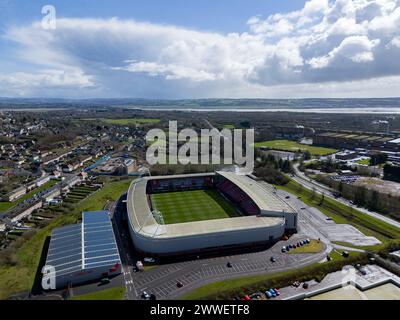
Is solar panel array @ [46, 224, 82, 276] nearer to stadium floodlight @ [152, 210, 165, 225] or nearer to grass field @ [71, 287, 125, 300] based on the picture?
grass field @ [71, 287, 125, 300]

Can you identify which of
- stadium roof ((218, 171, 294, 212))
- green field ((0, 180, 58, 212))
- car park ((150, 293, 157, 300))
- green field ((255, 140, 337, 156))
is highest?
green field ((255, 140, 337, 156))

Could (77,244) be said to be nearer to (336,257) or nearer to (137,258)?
(137,258)

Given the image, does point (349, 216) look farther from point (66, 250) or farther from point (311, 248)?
point (66, 250)

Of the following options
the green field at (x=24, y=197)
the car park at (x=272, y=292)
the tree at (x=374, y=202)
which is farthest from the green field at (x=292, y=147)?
the car park at (x=272, y=292)

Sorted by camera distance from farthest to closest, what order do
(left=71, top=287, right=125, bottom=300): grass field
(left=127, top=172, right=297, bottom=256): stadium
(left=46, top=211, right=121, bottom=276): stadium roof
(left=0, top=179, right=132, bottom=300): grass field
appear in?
1. (left=127, top=172, right=297, bottom=256): stadium
2. (left=46, top=211, right=121, bottom=276): stadium roof
3. (left=0, top=179, right=132, bottom=300): grass field
4. (left=71, top=287, right=125, bottom=300): grass field

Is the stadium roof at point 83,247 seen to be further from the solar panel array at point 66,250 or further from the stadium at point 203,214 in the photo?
the stadium at point 203,214

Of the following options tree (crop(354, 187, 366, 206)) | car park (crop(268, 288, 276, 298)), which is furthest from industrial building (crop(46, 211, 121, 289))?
tree (crop(354, 187, 366, 206))
